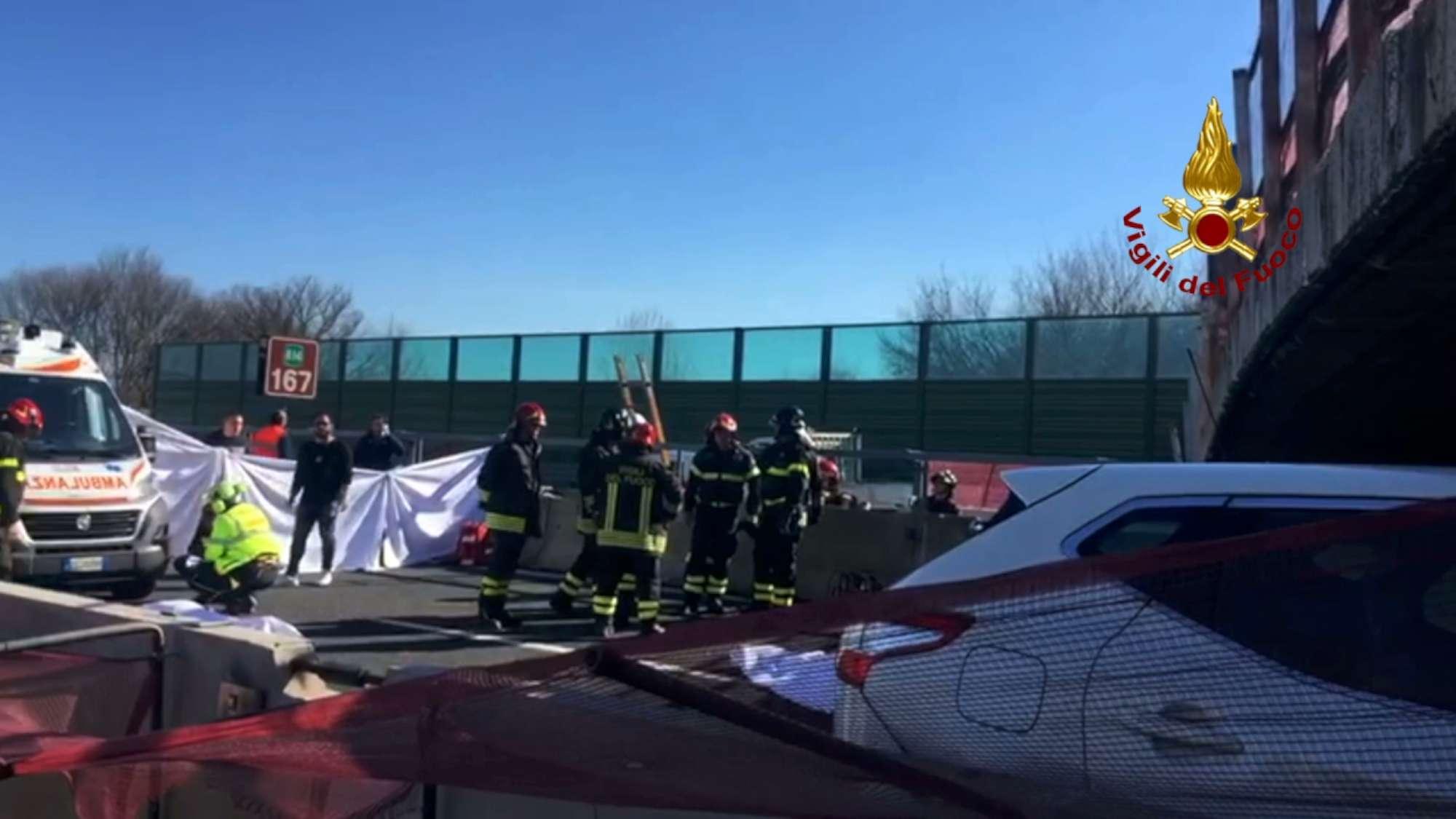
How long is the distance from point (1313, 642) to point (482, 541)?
1588 centimetres

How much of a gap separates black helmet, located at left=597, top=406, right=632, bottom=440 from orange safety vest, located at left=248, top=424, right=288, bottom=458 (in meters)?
8.34

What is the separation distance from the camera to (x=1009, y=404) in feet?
80.0

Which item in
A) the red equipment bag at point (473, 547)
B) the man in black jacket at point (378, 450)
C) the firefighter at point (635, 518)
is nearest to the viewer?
the firefighter at point (635, 518)

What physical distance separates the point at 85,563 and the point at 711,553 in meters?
5.52

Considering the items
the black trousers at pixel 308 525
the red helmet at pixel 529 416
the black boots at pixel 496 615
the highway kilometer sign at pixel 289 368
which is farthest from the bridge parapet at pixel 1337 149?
the highway kilometer sign at pixel 289 368

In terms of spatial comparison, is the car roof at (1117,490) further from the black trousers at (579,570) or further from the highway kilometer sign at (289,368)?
the highway kilometer sign at (289,368)

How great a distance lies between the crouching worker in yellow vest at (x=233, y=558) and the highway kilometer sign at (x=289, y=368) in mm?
11537

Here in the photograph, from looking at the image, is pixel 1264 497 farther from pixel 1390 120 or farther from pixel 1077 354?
pixel 1077 354

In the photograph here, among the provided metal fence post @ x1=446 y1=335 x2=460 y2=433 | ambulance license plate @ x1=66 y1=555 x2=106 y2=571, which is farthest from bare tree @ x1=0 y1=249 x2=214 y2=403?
ambulance license plate @ x1=66 y1=555 x2=106 y2=571

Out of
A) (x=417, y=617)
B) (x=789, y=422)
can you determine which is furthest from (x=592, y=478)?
(x=417, y=617)

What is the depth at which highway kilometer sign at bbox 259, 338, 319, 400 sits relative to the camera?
20969mm

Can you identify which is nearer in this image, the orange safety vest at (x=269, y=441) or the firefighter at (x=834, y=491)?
the firefighter at (x=834, y=491)

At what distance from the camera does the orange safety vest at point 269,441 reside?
18.6 metres

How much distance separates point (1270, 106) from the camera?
8.09 m
